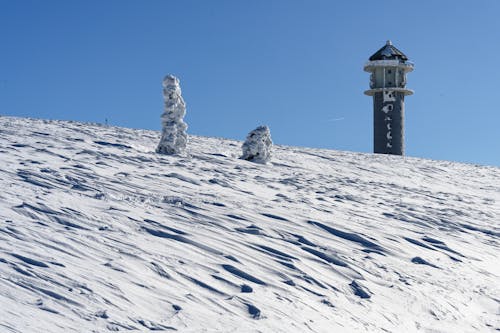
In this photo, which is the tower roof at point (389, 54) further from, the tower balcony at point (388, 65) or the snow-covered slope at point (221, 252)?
the snow-covered slope at point (221, 252)

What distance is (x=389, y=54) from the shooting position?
45969mm

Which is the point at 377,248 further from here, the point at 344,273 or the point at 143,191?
the point at 143,191

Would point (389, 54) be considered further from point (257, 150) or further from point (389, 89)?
point (257, 150)

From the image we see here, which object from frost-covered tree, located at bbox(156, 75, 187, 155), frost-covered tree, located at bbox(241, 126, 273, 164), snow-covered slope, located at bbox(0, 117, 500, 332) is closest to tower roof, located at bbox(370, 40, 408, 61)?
frost-covered tree, located at bbox(241, 126, 273, 164)

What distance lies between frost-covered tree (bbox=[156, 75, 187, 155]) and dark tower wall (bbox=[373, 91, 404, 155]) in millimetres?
28035

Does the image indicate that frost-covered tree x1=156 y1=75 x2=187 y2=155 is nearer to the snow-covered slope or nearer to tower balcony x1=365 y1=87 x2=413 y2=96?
the snow-covered slope

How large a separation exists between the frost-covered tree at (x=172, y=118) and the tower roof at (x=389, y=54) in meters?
30.1

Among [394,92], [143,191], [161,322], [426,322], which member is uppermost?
[394,92]

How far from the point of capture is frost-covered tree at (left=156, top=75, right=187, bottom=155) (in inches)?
725

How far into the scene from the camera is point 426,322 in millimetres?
7320

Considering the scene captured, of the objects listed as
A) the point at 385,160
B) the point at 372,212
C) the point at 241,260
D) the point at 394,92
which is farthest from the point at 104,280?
the point at 394,92

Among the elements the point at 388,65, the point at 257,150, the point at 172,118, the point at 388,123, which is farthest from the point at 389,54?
the point at 172,118

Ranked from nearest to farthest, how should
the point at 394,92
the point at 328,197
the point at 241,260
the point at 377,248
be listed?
1. the point at 241,260
2. the point at 377,248
3. the point at 328,197
4. the point at 394,92

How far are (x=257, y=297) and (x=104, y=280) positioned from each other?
159cm
